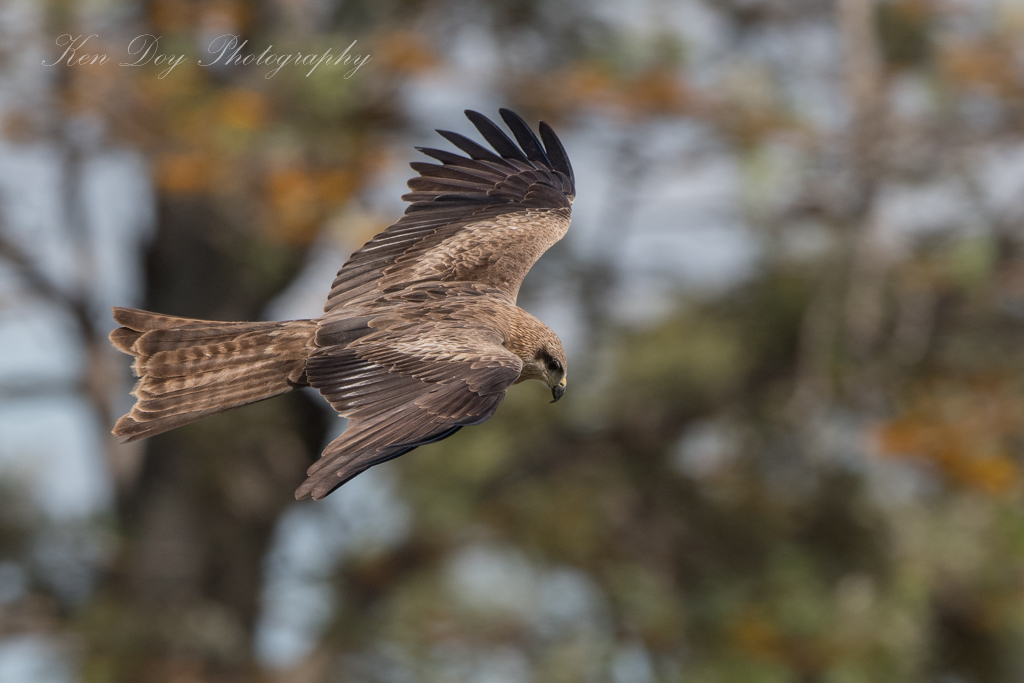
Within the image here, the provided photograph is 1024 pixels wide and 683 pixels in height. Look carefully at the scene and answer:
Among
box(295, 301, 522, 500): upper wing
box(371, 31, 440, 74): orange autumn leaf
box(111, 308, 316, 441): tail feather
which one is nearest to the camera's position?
box(295, 301, 522, 500): upper wing

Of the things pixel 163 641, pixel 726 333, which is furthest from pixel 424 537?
pixel 726 333

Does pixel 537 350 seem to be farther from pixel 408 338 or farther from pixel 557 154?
pixel 557 154

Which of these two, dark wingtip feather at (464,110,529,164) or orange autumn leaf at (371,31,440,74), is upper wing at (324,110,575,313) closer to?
dark wingtip feather at (464,110,529,164)

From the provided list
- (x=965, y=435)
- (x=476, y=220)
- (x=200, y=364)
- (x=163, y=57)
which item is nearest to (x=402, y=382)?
(x=200, y=364)

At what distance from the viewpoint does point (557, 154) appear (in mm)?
5633

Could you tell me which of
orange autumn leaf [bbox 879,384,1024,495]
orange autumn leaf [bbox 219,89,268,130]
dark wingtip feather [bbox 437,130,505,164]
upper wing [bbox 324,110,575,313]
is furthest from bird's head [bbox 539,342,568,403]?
orange autumn leaf [bbox 879,384,1024,495]

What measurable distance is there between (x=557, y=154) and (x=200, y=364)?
6.87 ft

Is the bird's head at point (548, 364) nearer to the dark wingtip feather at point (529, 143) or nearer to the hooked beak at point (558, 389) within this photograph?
the hooked beak at point (558, 389)

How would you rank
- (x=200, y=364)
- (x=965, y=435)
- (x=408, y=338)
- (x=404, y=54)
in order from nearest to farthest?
1. (x=408, y=338)
2. (x=200, y=364)
3. (x=404, y=54)
4. (x=965, y=435)

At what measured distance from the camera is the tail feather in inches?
155

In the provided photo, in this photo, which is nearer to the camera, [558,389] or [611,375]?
[558,389]

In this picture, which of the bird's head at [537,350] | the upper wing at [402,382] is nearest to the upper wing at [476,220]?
the bird's head at [537,350]

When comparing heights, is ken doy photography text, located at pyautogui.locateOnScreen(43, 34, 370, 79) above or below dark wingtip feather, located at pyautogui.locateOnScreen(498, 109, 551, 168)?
below

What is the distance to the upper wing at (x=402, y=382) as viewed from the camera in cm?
331
